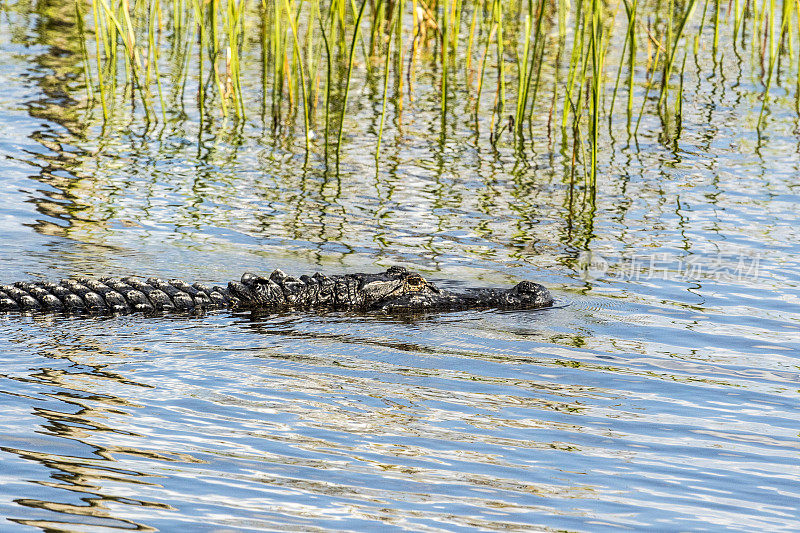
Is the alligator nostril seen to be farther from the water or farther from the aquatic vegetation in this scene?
the aquatic vegetation

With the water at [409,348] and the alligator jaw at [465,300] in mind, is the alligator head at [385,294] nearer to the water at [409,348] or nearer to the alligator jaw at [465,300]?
the alligator jaw at [465,300]

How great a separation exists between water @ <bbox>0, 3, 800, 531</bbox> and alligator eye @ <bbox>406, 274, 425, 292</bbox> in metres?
0.22

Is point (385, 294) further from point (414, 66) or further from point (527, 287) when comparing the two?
point (414, 66)

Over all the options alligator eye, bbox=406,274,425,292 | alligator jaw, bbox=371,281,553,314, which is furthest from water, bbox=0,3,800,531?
alligator eye, bbox=406,274,425,292

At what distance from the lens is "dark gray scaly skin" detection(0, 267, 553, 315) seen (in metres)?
6.17

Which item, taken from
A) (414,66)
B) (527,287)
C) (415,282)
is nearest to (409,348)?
(415,282)

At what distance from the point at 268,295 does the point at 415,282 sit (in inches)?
37.7

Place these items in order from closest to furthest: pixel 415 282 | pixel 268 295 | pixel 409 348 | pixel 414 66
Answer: pixel 409 348 < pixel 268 295 < pixel 415 282 < pixel 414 66

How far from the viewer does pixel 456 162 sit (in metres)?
10.5

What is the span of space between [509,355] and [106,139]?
21.4 ft

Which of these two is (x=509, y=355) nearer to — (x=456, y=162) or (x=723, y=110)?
(x=456, y=162)

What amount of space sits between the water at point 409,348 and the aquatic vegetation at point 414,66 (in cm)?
62

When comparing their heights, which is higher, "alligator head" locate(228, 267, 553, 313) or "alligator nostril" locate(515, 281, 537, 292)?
"alligator nostril" locate(515, 281, 537, 292)

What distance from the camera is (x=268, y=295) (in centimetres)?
653
